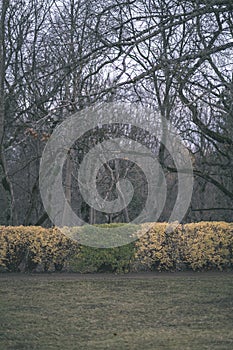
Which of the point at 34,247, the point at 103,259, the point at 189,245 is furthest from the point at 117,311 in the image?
Answer: the point at 34,247

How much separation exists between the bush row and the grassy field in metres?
0.49

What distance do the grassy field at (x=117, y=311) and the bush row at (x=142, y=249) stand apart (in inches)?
19.4

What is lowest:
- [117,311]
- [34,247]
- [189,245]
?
[117,311]

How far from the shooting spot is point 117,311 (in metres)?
7.48

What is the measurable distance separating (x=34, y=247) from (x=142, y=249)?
8.15ft

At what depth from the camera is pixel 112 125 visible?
15.2 metres

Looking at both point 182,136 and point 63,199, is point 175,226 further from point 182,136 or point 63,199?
point 63,199

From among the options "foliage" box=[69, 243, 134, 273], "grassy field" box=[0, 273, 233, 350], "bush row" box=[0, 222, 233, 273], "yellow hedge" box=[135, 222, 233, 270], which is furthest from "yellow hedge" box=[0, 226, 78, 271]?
"yellow hedge" box=[135, 222, 233, 270]

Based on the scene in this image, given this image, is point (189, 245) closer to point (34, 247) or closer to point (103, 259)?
point (103, 259)

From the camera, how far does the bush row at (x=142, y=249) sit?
11828 mm

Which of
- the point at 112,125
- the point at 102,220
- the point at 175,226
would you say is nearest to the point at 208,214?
the point at 102,220

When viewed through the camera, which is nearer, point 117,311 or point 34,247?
point 117,311

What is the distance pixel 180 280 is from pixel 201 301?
7.47 feet

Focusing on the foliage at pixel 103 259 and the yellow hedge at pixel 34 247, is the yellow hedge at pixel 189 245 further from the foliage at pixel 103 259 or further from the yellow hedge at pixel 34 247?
the yellow hedge at pixel 34 247
